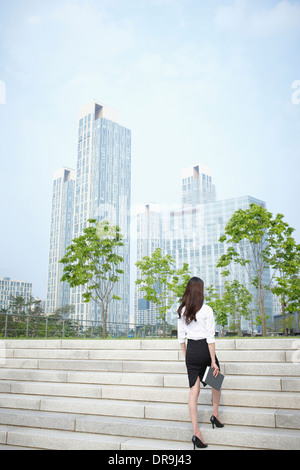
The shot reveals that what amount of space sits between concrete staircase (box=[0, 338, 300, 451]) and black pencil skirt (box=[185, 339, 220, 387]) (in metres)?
0.82

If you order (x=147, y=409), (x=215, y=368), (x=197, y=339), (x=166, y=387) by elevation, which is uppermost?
(x=197, y=339)

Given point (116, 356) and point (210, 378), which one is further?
point (116, 356)

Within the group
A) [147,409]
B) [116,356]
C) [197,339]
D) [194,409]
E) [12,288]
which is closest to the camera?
[194,409]

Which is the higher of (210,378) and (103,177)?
(103,177)

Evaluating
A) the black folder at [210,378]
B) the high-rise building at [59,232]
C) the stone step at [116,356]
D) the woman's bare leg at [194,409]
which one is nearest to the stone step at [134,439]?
the woman's bare leg at [194,409]

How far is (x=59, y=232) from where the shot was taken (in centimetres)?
15125

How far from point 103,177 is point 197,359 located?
13226cm

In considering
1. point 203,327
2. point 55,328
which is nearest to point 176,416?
point 203,327

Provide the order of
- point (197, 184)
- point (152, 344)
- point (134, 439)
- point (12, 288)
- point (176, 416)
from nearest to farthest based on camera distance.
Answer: point (134, 439), point (176, 416), point (152, 344), point (12, 288), point (197, 184)

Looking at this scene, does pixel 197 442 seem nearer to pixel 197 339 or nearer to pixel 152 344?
pixel 197 339

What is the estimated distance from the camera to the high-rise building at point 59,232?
452ft

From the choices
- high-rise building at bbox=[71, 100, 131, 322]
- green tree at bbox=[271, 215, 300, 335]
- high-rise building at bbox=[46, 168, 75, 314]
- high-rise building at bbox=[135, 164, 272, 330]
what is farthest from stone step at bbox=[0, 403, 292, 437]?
high-rise building at bbox=[46, 168, 75, 314]

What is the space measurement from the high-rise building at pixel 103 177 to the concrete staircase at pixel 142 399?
377 ft

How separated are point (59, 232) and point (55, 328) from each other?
451 feet
